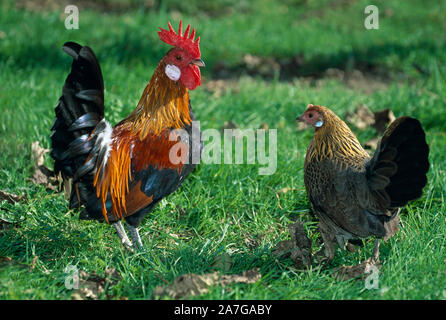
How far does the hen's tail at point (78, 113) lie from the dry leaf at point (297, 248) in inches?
57.3

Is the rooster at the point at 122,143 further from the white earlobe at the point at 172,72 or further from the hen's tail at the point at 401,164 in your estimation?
the hen's tail at the point at 401,164

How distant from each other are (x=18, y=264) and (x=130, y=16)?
18.4 feet

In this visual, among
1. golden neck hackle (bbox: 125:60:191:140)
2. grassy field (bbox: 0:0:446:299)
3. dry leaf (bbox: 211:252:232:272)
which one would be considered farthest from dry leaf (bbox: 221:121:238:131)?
dry leaf (bbox: 211:252:232:272)

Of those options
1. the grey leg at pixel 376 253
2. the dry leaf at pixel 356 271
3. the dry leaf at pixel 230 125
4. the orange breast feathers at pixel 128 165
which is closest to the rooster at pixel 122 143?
the orange breast feathers at pixel 128 165

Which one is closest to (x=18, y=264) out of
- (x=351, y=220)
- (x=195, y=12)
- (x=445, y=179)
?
(x=351, y=220)

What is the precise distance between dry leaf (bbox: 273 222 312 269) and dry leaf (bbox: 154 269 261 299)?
0.41m

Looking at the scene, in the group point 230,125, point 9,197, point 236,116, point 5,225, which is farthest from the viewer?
point 236,116

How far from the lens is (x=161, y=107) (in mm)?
3639

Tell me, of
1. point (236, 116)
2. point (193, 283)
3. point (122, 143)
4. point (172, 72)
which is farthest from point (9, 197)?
point (236, 116)

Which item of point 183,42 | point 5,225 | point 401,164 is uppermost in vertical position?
point 183,42

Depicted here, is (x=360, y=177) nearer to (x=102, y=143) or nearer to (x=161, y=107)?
(x=161, y=107)

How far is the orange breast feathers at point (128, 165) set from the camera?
3.45 m

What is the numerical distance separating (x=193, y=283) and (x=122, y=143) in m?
1.17
